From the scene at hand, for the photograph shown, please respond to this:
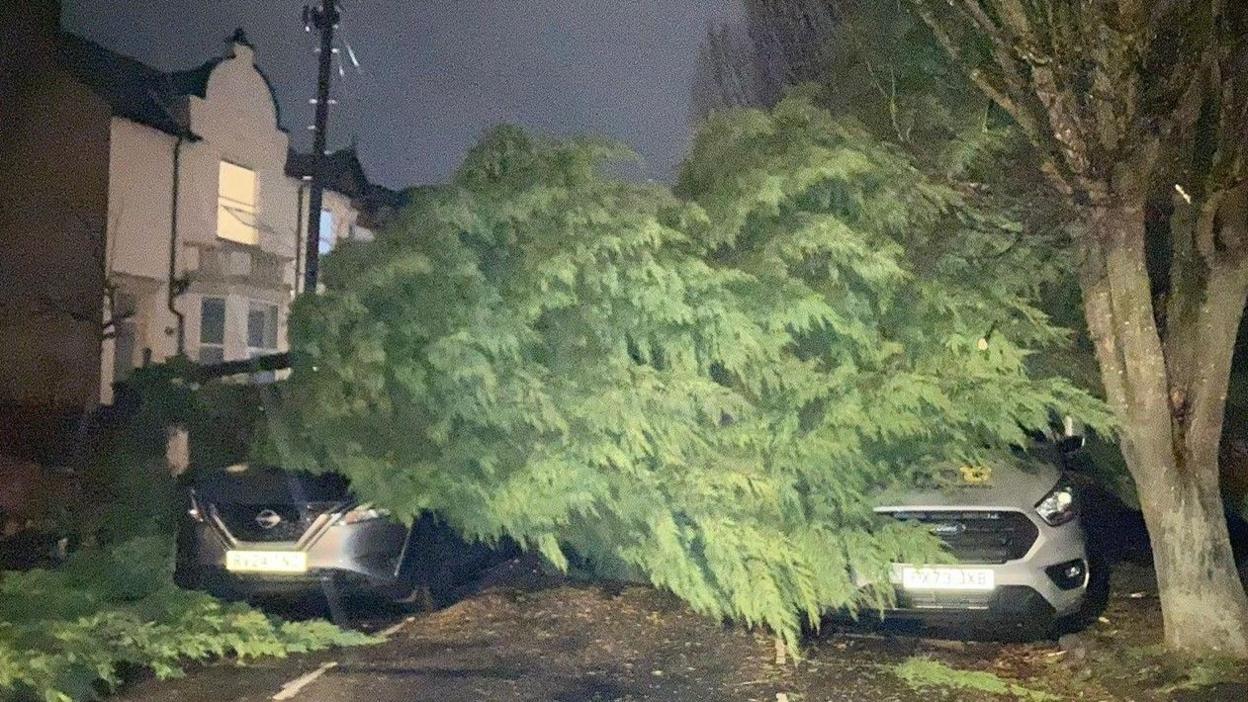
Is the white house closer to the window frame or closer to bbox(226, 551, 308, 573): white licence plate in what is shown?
the window frame

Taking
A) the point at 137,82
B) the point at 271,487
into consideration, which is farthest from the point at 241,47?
the point at 271,487

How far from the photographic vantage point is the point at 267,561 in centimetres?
827

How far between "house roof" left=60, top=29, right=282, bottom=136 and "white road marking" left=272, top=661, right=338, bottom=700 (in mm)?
16479

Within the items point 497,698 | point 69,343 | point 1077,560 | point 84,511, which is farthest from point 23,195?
point 1077,560

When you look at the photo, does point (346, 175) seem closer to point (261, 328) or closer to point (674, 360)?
point (261, 328)

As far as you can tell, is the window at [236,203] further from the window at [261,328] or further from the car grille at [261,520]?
the car grille at [261,520]

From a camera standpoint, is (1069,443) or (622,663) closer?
(622,663)

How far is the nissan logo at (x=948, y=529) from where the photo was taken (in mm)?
8031

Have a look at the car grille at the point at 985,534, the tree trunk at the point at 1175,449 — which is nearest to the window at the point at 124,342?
the car grille at the point at 985,534

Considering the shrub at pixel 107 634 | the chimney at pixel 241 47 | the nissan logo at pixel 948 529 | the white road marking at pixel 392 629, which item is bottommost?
the white road marking at pixel 392 629

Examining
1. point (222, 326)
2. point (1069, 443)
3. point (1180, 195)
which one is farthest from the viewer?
point (222, 326)

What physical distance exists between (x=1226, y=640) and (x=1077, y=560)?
1045mm

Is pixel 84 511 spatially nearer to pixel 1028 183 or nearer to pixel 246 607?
pixel 246 607

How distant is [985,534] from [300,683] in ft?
14.9
